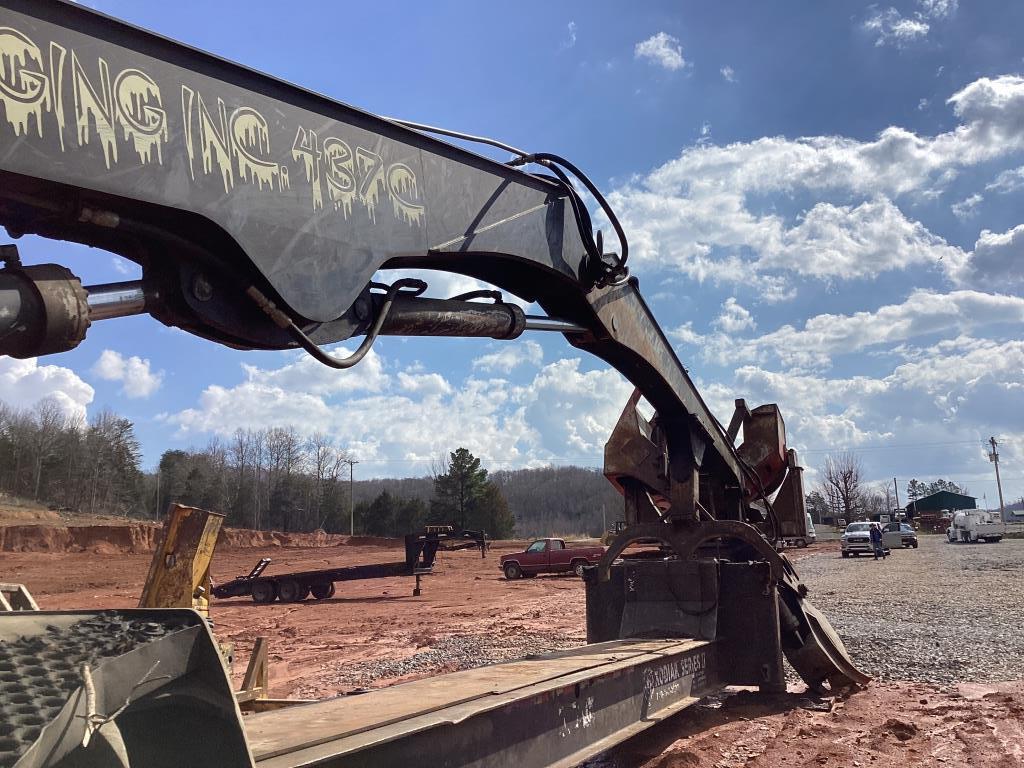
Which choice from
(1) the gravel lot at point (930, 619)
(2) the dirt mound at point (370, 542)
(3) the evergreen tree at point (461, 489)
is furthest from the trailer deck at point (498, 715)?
(3) the evergreen tree at point (461, 489)

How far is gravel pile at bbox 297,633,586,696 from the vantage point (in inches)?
382

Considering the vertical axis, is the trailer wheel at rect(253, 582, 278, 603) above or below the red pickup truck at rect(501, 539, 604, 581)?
below

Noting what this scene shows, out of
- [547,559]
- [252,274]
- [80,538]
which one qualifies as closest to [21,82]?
[252,274]

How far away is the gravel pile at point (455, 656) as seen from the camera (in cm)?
971

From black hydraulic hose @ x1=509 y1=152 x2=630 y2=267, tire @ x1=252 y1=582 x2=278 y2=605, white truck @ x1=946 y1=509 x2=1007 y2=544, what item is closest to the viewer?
black hydraulic hose @ x1=509 y1=152 x2=630 y2=267

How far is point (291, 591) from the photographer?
20.8 meters

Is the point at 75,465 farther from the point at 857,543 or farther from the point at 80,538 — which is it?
the point at 857,543

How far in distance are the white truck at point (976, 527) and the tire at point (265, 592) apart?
4164 centimetres

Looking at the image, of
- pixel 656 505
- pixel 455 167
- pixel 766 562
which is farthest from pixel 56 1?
pixel 656 505

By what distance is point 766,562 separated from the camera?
666 cm

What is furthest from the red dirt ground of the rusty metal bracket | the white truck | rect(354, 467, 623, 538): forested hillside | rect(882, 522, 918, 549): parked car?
rect(354, 467, 623, 538): forested hillside

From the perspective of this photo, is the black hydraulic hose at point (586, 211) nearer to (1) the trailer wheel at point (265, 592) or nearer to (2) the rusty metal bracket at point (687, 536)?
(2) the rusty metal bracket at point (687, 536)

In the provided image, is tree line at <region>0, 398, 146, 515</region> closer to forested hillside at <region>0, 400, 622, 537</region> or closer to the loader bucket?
forested hillside at <region>0, 400, 622, 537</region>

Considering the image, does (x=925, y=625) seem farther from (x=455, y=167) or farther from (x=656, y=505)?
(x=455, y=167)
